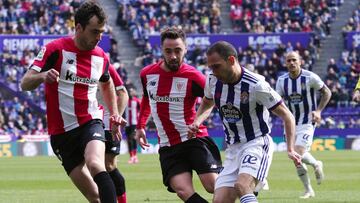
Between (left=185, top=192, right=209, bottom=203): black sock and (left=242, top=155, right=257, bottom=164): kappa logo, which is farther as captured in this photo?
(left=185, top=192, right=209, bottom=203): black sock

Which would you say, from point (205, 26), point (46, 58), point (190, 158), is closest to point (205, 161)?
point (190, 158)

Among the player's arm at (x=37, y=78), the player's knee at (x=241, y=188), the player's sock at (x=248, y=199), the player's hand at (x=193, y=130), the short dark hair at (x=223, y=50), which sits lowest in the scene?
the player's sock at (x=248, y=199)

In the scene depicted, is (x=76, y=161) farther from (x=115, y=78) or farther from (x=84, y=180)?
(x=115, y=78)

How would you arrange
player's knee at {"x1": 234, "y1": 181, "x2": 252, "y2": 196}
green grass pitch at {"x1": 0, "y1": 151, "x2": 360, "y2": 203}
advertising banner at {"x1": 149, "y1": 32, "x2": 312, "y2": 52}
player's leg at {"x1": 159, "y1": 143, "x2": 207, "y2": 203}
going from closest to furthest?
player's knee at {"x1": 234, "y1": 181, "x2": 252, "y2": 196} → player's leg at {"x1": 159, "y1": 143, "x2": 207, "y2": 203} → green grass pitch at {"x1": 0, "y1": 151, "x2": 360, "y2": 203} → advertising banner at {"x1": 149, "y1": 32, "x2": 312, "y2": 52}

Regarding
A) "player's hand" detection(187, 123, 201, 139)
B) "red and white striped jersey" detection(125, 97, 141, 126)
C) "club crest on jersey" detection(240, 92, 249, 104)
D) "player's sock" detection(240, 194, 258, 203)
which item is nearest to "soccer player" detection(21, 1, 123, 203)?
"player's hand" detection(187, 123, 201, 139)

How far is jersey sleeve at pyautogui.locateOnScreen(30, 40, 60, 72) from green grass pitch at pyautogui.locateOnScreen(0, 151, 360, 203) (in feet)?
17.2

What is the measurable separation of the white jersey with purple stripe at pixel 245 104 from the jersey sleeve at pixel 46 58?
67.0 inches

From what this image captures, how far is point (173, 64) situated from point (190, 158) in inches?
42.9

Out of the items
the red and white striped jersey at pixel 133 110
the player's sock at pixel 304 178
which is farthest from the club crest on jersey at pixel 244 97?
the red and white striped jersey at pixel 133 110

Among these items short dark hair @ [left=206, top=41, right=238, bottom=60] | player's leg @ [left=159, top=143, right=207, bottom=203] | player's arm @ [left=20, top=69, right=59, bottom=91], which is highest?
short dark hair @ [left=206, top=41, right=238, bottom=60]

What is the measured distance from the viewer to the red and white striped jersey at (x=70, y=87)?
9.94m

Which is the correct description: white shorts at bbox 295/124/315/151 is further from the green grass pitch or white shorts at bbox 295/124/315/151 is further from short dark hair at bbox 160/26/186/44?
short dark hair at bbox 160/26/186/44

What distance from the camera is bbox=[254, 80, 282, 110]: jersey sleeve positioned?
945 cm

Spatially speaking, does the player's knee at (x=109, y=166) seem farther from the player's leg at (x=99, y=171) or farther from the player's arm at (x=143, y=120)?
the player's leg at (x=99, y=171)
